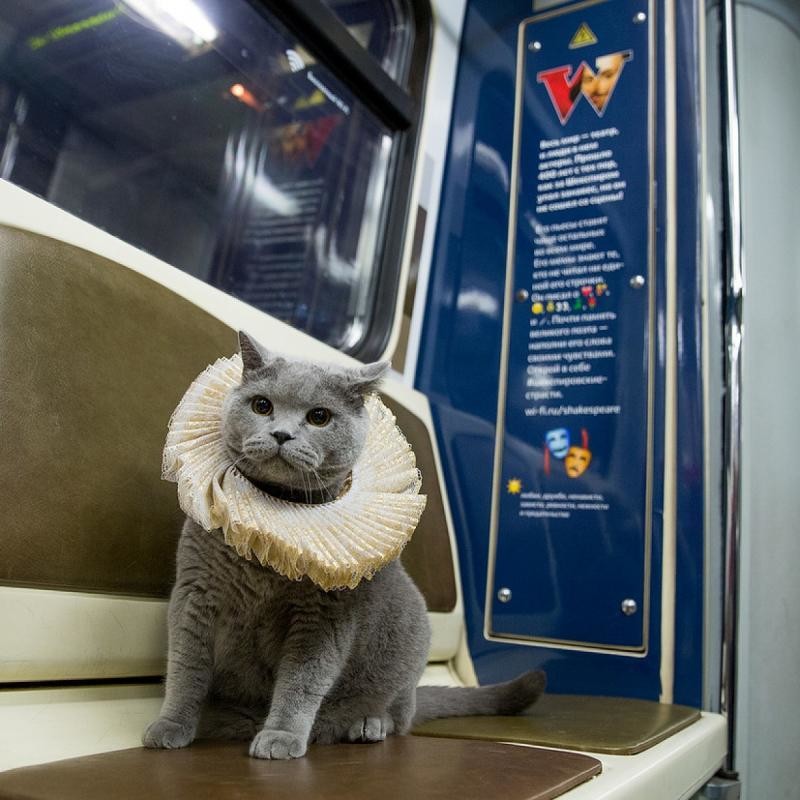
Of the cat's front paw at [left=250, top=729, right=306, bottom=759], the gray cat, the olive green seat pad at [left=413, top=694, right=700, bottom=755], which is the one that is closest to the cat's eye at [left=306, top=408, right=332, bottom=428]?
the gray cat

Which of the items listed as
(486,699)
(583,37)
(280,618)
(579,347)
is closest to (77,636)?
(280,618)

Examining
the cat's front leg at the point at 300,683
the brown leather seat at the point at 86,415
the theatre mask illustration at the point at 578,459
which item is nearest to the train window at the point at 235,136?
the brown leather seat at the point at 86,415

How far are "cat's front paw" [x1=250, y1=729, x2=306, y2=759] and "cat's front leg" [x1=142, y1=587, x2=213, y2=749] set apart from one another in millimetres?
99

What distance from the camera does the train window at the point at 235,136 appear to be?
1.42 m

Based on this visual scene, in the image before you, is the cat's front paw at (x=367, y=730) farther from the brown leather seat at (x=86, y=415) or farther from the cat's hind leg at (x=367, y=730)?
the brown leather seat at (x=86, y=415)

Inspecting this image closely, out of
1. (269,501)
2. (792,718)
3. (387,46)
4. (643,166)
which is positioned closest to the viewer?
(269,501)

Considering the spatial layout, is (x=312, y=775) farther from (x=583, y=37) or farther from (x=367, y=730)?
(x=583, y=37)

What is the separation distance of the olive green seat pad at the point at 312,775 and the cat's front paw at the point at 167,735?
15 millimetres

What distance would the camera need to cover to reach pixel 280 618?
969mm

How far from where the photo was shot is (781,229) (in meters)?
1.96

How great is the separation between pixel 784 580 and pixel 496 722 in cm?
91

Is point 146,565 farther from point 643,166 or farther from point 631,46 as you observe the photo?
point 631,46

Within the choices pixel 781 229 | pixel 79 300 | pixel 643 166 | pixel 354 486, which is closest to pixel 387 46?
pixel 643 166

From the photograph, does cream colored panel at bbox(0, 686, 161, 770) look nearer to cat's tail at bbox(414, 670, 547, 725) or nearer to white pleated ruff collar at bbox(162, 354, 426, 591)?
white pleated ruff collar at bbox(162, 354, 426, 591)
